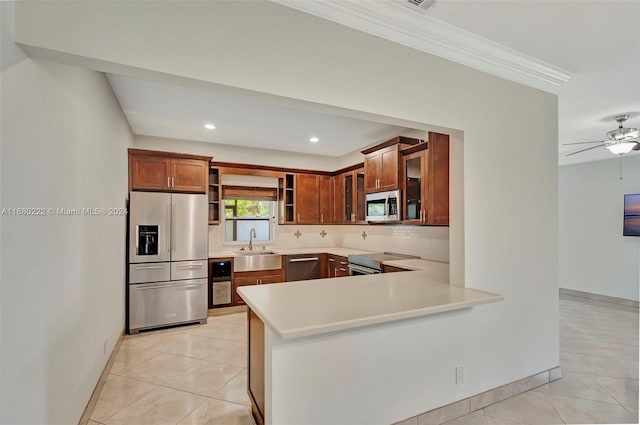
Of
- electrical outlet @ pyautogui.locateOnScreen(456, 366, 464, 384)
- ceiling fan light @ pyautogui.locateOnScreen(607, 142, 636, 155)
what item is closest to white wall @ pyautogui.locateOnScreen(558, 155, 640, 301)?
ceiling fan light @ pyautogui.locateOnScreen(607, 142, 636, 155)

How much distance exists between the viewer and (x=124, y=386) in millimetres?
2641

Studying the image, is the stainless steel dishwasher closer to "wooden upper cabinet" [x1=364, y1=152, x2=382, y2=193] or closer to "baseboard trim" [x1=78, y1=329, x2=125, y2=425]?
"wooden upper cabinet" [x1=364, y1=152, x2=382, y2=193]

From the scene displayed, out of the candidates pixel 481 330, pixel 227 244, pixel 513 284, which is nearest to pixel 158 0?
pixel 481 330

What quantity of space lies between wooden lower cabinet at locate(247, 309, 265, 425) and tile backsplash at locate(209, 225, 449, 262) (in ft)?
8.39

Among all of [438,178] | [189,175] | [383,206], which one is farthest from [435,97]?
[189,175]

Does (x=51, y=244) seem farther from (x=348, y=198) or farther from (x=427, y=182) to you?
(x=348, y=198)

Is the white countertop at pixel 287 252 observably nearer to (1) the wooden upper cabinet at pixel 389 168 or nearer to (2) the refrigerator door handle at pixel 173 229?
(2) the refrigerator door handle at pixel 173 229

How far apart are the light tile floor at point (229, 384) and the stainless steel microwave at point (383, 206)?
2196 mm

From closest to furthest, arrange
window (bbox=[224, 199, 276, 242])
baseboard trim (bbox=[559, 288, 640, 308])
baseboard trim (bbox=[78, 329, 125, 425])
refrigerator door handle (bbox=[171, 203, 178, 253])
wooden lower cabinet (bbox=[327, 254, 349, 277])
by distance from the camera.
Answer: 1. baseboard trim (bbox=[78, 329, 125, 425])
2. refrigerator door handle (bbox=[171, 203, 178, 253])
3. wooden lower cabinet (bbox=[327, 254, 349, 277])
4. baseboard trim (bbox=[559, 288, 640, 308])
5. window (bbox=[224, 199, 276, 242])

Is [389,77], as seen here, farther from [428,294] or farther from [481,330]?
[481,330]

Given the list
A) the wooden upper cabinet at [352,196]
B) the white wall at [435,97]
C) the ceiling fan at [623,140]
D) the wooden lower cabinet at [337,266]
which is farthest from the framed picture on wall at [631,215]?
the wooden lower cabinet at [337,266]

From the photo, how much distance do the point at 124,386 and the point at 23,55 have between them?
2.63 metres

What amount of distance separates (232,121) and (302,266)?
8.32ft

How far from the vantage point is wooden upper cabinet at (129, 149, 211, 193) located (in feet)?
12.8
